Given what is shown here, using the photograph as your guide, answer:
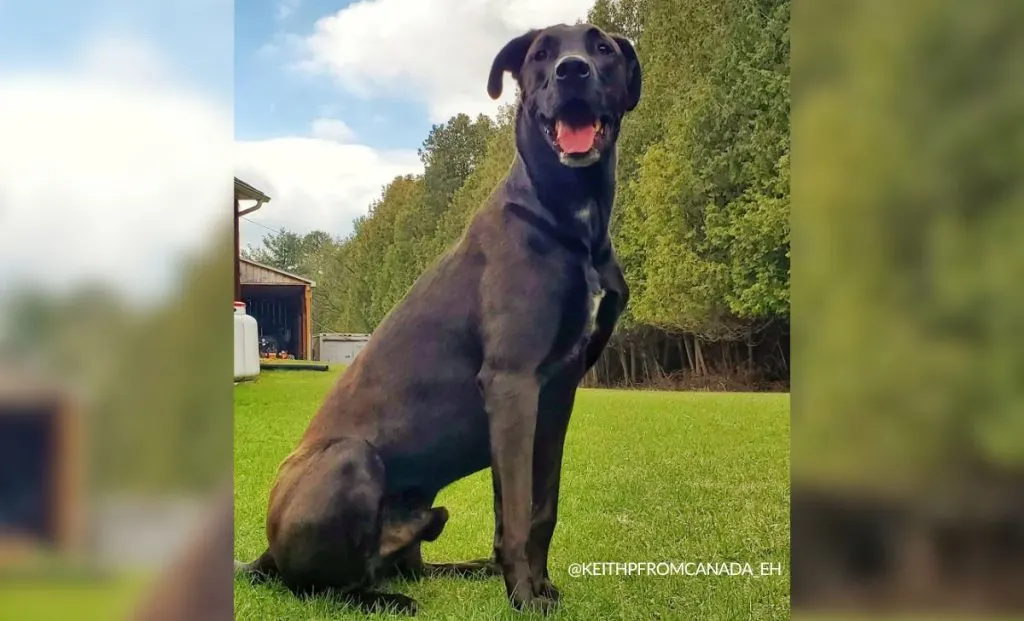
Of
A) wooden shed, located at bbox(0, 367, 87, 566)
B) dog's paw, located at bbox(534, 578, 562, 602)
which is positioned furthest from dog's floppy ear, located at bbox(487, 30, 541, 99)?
wooden shed, located at bbox(0, 367, 87, 566)

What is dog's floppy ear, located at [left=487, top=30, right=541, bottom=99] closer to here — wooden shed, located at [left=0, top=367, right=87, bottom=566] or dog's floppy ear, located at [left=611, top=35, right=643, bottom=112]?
dog's floppy ear, located at [left=611, top=35, right=643, bottom=112]

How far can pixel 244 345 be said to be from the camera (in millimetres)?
1933

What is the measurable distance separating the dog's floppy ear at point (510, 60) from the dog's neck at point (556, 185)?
4.6 inches

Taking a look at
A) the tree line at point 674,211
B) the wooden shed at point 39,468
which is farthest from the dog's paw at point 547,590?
the wooden shed at point 39,468

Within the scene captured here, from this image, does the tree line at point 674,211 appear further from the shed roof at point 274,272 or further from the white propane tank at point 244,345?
the white propane tank at point 244,345

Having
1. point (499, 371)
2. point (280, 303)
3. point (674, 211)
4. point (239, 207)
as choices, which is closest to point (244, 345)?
point (280, 303)

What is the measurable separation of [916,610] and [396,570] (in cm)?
187

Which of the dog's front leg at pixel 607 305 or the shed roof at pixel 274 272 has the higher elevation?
the shed roof at pixel 274 272

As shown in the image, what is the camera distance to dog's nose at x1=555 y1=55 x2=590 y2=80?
1646 mm

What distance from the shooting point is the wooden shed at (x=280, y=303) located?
1.92m

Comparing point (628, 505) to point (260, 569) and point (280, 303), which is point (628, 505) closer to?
point (260, 569)

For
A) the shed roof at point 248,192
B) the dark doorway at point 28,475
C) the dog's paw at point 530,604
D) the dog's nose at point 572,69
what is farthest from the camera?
the dark doorway at point 28,475

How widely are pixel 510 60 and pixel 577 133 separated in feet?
0.96

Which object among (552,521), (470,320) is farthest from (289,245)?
(552,521)
